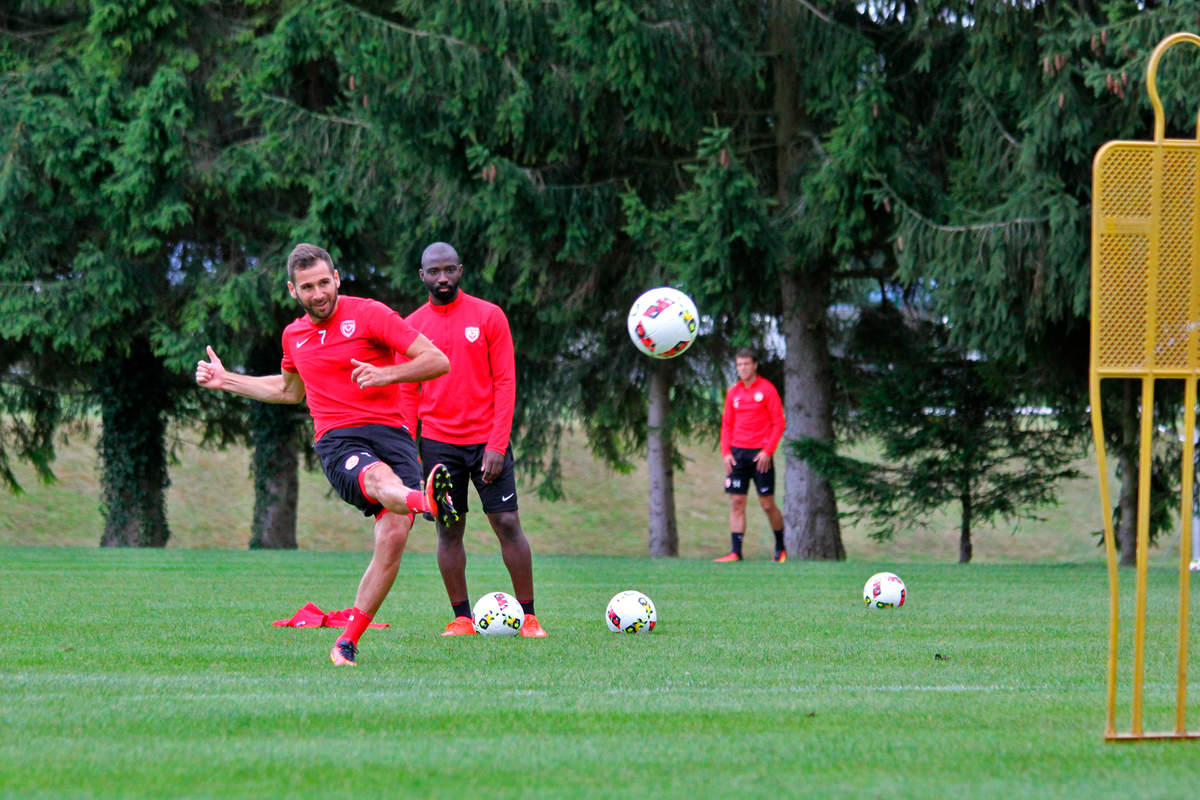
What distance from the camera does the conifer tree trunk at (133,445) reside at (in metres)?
24.9

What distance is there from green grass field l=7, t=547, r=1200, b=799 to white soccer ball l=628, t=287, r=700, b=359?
2.10 metres

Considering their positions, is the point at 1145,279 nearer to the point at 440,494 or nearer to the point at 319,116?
the point at 440,494

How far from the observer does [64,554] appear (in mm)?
18000

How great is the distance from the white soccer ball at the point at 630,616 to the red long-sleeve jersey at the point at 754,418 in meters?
8.67

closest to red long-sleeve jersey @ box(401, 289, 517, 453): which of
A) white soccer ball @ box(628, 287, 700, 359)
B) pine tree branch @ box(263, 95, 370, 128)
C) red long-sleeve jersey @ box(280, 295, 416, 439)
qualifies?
red long-sleeve jersey @ box(280, 295, 416, 439)

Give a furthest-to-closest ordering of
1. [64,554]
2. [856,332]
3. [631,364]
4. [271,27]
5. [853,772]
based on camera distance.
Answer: [271,27]
[631,364]
[856,332]
[64,554]
[853,772]

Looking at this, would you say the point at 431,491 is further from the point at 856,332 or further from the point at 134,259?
the point at 134,259

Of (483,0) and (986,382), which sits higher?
(483,0)

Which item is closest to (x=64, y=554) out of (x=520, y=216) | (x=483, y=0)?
(x=520, y=216)

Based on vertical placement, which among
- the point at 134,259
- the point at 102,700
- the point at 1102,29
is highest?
the point at 1102,29

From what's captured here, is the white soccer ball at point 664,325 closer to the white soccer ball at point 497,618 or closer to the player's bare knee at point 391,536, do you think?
the white soccer ball at point 497,618

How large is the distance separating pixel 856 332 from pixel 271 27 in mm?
11471

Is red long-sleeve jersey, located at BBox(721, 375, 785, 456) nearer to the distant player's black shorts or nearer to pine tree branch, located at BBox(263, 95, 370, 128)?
the distant player's black shorts

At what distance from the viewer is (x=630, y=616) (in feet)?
28.5
